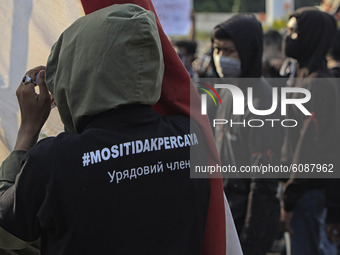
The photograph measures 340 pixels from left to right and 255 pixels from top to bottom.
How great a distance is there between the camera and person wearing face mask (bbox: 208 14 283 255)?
3.59 meters

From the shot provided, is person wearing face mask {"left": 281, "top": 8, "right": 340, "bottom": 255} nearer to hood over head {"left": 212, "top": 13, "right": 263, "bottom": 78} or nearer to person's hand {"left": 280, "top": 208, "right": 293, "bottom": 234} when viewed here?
person's hand {"left": 280, "top": 208, "right": 293, "bottom": 234}

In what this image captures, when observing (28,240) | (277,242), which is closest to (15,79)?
(28,240)

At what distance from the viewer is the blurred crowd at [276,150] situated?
3617 mm

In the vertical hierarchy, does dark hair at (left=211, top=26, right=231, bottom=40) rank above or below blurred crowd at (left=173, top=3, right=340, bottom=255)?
above

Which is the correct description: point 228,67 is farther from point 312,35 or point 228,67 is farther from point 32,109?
point 32,109

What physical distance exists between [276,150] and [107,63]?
84.4 inches

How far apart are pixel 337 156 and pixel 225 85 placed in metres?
0.91

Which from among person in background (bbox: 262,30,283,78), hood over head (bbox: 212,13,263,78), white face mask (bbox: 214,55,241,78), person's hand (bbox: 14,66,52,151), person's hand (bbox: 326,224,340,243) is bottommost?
person in background (bbox: 262,30,283,78)

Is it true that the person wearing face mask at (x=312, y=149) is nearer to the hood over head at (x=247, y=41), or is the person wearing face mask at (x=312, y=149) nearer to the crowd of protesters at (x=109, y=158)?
the hood over head at (x=247, y=41)

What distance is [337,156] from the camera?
3.94 metres

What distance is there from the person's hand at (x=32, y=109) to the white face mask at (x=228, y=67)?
2.20 meters

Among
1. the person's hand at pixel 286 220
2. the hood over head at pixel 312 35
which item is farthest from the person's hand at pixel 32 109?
the hood over head at pixel 312 35

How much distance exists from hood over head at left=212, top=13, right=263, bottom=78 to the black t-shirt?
7.14 feet

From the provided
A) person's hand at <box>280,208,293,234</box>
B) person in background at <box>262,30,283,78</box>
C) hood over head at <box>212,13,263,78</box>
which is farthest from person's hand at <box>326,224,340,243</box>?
person in background at <box>262,30,283,78</box>
